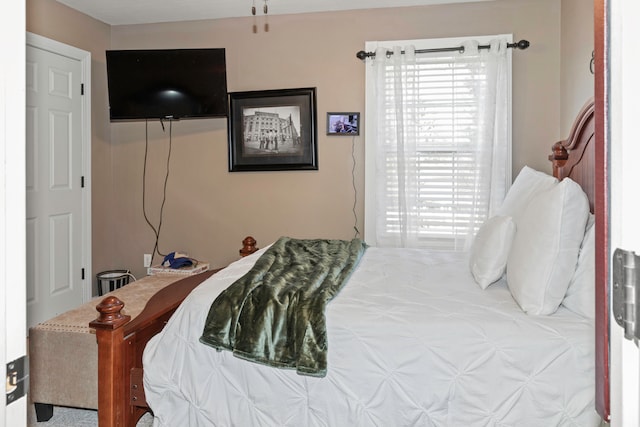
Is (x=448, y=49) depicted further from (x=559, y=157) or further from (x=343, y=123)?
(x=559, y=157)

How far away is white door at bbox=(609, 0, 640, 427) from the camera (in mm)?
573

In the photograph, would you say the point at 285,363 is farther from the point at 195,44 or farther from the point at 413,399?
the point at 195,44

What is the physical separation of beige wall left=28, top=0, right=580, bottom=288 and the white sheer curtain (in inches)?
9.1

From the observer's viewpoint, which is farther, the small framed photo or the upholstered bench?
the small framed photo

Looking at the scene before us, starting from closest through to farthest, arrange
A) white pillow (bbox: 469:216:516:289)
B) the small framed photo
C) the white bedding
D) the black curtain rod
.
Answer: the white bedding → white pillow (bbox: 469:216:516:289) → the black curtain rod → the small framed photo

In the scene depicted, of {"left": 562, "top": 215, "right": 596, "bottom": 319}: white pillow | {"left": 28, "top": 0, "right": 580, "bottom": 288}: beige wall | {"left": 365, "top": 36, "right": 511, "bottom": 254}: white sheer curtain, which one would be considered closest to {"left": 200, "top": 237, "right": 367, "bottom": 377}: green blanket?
{"left": 562, "top": 215, "right": 596, "bottom": 319}: white pillow

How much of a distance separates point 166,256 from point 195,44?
Result: 199 centimetres

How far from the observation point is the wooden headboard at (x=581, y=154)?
7.85 ft

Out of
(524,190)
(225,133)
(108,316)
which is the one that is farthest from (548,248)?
(225,133)

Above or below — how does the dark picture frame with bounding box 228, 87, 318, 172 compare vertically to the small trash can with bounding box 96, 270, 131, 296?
above

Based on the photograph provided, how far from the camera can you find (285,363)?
6.04ft

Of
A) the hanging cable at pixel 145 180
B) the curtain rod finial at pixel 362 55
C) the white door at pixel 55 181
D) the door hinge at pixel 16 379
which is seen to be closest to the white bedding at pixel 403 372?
the door hinge at pixel 16 379

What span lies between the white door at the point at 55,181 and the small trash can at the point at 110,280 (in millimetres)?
124

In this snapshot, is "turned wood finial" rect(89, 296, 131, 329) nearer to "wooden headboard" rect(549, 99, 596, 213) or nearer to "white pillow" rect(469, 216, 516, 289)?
"white pillow" rect(469, 216, 516, 289)
